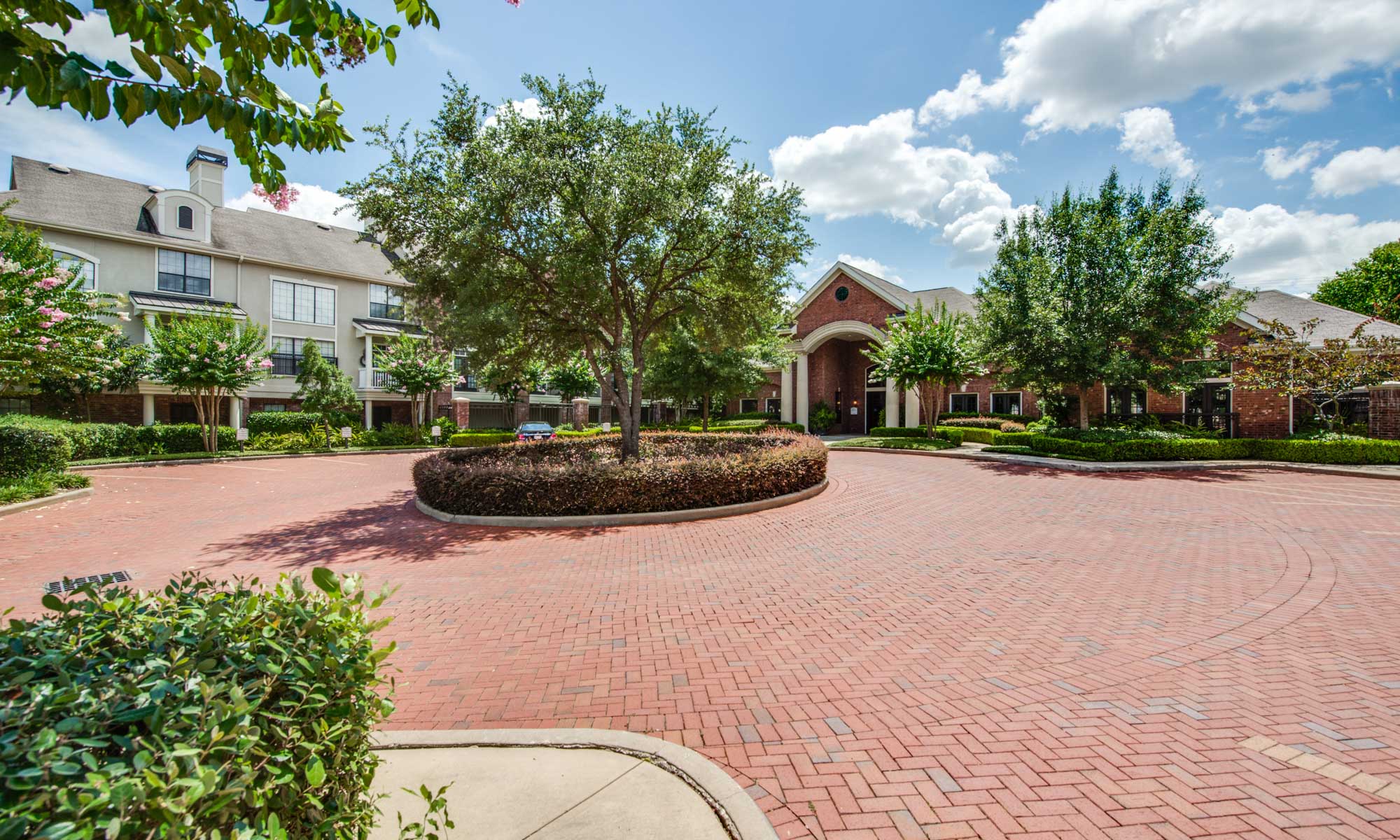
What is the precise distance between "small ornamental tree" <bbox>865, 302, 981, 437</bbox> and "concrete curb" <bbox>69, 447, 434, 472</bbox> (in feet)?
69.2

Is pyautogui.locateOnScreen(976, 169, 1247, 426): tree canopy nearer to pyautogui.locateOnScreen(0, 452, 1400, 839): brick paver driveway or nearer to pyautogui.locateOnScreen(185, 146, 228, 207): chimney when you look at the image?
pyautogui.locateOnScreen(0, 452, 1400, 839): brick paver driveway

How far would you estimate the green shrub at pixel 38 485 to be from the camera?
12.1 m

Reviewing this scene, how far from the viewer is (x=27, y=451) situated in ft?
46.1

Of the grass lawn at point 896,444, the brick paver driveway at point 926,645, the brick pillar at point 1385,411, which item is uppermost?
the brick pillar at point 1385,411

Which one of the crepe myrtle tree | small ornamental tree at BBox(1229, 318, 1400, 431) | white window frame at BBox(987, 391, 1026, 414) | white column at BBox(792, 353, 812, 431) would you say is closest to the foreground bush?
the crepe myrtle tree

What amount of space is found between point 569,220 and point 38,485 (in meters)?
12.8

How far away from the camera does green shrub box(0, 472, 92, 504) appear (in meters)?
12.1

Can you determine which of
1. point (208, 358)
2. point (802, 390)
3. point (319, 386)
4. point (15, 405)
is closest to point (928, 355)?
point (802, 390)

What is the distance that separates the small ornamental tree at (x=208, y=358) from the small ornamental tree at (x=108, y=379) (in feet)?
2.21

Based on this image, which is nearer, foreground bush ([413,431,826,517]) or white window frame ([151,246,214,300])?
foreground bush ([413,431,826,517])

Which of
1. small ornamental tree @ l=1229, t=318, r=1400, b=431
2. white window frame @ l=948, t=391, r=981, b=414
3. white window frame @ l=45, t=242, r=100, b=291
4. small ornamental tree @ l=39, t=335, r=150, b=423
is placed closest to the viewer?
small ornamental tree @ l=1229, t=318, r=1400, b=431

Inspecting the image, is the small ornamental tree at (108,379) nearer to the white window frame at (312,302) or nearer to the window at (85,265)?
the window at (85,265)

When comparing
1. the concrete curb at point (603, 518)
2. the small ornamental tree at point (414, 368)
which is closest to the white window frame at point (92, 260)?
the small ornamental tree at point (414, 368)

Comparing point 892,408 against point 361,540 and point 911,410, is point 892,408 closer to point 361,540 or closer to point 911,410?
point 911,410
